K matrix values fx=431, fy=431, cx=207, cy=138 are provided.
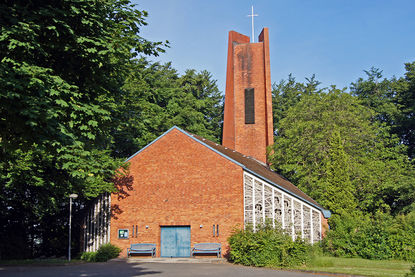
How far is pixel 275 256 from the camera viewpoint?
19.3 m

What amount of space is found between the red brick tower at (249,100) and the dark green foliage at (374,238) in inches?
481

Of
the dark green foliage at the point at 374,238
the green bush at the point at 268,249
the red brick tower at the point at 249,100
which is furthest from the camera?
the red brick tower at the point at 249,100

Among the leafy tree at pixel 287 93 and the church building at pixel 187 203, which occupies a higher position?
the leafy tree at pixel 287 93

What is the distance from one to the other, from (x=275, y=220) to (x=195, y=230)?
5.03 metres

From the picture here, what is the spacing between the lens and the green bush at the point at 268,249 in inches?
744

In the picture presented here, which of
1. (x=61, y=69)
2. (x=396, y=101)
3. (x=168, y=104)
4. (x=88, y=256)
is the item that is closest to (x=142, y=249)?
(x=88, y=256)

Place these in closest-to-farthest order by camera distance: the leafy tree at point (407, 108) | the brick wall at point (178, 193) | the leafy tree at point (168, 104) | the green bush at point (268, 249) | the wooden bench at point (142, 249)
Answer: the green bush at point (268, 249) → the brick wall at point (178, 193) → the wooden bench at point (142, 249) → the leafy tree at point (168, 104) → the leafy tree at point (407, 108)

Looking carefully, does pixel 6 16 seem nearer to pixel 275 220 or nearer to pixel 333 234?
pixel 275 220

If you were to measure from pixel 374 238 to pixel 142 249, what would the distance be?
1312 cm

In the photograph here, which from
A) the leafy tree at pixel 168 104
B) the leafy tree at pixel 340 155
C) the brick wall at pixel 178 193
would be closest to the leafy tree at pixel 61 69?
the leafy tree at pixel 168 104

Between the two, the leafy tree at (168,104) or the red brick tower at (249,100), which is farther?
the red brick tower at (249,100)

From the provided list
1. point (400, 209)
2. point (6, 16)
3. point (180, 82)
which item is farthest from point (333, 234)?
point (180, 82)

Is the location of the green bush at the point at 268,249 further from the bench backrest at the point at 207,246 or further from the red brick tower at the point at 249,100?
the red brick tower at the point at 249,100

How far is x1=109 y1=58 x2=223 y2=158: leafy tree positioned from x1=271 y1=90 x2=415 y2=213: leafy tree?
9.90 m
